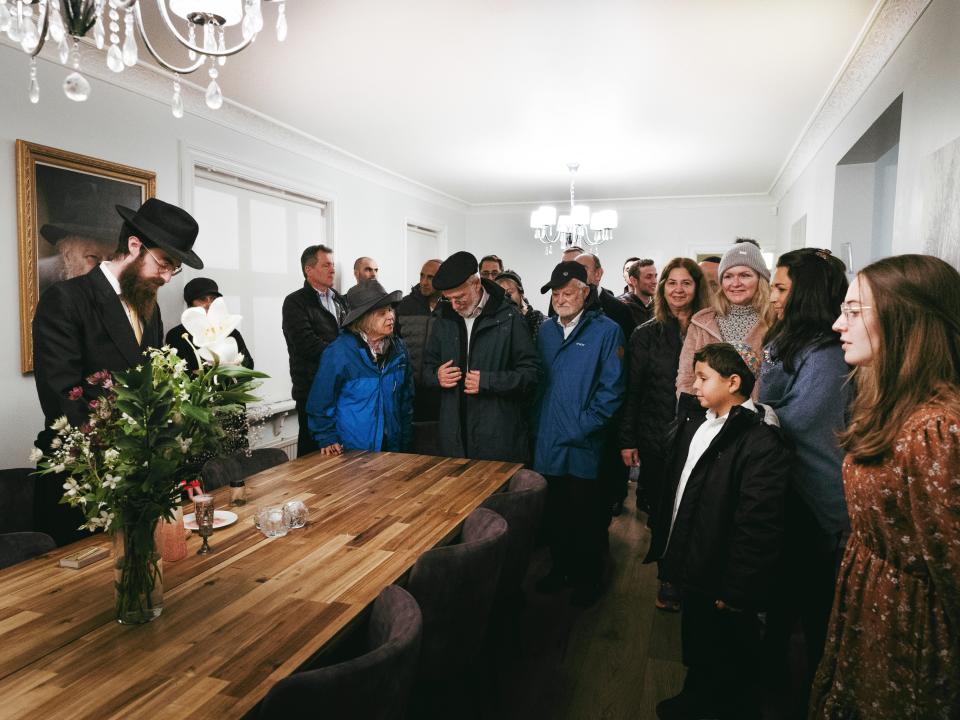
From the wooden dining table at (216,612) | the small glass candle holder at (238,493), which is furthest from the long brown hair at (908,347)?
the small glass candle holder at (238,493)

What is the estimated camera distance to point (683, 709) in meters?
2.01

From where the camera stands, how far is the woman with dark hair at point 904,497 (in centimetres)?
111

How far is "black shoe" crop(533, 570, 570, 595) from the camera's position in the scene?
294 cm

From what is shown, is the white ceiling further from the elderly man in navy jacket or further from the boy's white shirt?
the boy's white shirt

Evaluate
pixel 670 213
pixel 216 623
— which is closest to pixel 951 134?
pixel 216 623

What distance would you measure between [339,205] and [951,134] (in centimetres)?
466

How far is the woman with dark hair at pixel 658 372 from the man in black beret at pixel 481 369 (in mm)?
509

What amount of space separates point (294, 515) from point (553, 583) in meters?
1.62

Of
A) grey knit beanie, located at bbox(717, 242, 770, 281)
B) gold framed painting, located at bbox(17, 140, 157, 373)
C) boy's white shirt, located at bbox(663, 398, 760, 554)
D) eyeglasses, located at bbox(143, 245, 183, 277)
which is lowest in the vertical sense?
boy's white shirt, located at bbox(663, 398, 760, 554)

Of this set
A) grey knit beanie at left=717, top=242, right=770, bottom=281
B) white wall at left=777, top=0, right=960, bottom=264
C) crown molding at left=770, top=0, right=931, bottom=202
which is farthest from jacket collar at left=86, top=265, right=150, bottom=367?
crown molding at left=770, top=0, right=931, bottom=202

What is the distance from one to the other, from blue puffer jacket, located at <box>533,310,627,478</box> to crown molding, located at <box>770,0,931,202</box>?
1833 millimetres

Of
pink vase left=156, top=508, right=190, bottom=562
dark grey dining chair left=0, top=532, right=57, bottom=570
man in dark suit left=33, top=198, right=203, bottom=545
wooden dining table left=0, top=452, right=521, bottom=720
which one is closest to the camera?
wooden dining table left=0, top=452, right=521, bottom=720

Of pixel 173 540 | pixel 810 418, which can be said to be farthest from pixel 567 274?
pixel 173 540

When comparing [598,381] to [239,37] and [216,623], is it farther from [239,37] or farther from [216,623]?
[239,37]
